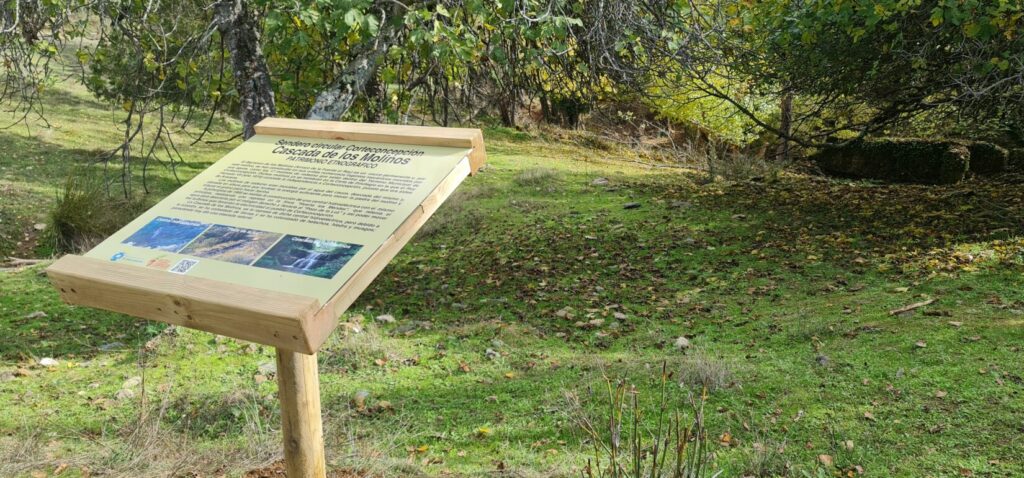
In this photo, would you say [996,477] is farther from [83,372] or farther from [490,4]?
[83,372]

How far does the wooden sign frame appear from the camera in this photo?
78.5 inches

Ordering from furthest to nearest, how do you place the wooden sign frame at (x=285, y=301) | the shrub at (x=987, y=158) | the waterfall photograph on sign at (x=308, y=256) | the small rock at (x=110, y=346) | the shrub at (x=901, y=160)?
the shrub at (x=987, y=158)
the shrub at (x=901, y=160)
the small rock at (x=110, y=346)
the waterfall photograph on sign at (x=308, y=256)
the wooden sign frame at (x=285, y=301)

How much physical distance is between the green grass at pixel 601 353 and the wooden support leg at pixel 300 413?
0.96 metres

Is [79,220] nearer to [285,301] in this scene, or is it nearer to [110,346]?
[110,346]

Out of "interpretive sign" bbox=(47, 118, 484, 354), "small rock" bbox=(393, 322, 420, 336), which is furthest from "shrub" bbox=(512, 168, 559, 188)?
"interpretive sign" bbox=(47, 118, 484, 354)

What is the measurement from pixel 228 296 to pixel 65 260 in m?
0.71

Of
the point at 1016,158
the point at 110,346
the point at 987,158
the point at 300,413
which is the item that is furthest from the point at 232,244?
the point at 1016,158

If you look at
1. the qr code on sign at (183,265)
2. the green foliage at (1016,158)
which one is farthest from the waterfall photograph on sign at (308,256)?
the green foliage at (1016,158)

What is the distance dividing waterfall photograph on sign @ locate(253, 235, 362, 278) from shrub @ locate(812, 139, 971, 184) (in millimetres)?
10192

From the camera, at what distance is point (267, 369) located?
4.91m

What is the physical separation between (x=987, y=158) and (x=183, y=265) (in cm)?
1224

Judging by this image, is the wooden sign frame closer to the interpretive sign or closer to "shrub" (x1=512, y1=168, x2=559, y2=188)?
the interpretive sign

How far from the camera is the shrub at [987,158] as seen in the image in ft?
36.2

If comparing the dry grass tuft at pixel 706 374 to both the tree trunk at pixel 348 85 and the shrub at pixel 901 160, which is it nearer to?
the tree trunk at pixel 348 85
